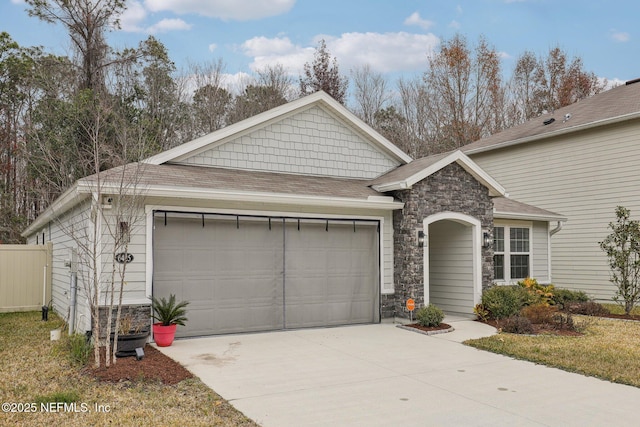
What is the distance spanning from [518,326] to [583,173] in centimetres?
831

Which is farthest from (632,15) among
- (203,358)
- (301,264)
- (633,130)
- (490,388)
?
(203,358)

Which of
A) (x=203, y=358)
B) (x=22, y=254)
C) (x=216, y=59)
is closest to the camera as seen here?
(x=203, y=358)

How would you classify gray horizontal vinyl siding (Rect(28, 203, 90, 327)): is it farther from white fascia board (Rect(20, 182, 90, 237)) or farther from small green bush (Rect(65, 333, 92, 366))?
small green bush (Rect(65, 333, 92, 366))

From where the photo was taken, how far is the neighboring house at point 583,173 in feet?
49.5

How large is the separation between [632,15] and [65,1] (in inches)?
922

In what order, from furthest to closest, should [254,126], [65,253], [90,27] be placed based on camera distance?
[90,27], [254,126], [65,253]

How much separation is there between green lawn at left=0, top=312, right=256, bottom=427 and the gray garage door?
2429 millimetres

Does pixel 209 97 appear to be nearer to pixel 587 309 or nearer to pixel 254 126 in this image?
pixel 254 126

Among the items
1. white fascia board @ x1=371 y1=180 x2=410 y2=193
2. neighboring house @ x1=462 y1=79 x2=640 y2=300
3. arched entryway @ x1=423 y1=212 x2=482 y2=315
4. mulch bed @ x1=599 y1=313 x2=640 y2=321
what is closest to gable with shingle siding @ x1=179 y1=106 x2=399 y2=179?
white fascia board @ x1=371 y1=180 x2=410 y2=193

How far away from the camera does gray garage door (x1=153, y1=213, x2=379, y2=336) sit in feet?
30.5

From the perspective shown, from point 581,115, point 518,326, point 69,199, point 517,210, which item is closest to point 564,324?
point 518,326

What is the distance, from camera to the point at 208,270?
31.3 feet

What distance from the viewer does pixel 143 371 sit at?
658 cm

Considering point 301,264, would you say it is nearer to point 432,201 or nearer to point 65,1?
point 432,201
